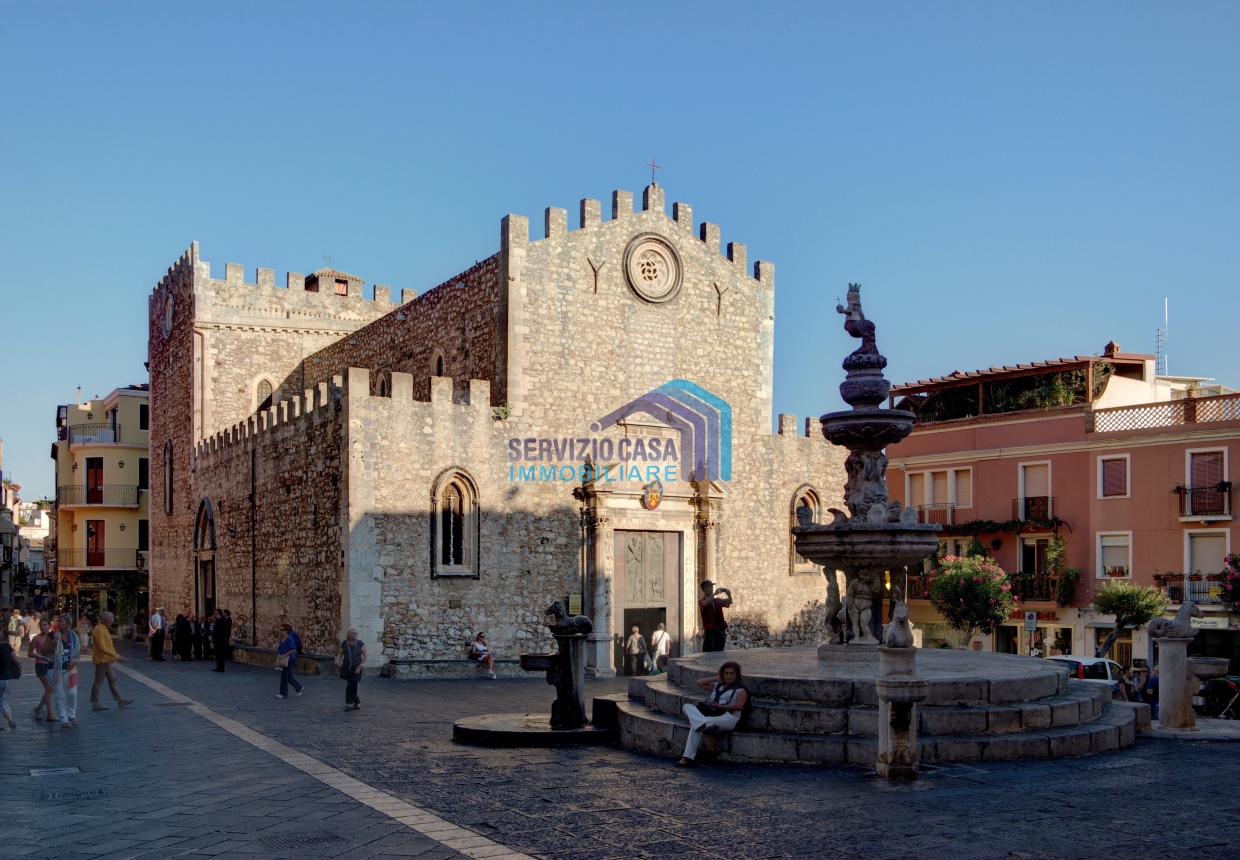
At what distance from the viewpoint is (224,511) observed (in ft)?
103

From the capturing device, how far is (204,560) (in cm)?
3328

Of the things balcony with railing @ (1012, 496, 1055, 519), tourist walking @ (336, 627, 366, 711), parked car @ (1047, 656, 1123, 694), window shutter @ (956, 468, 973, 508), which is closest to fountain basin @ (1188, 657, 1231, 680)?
parked car @ (1047, 656, 1123, 694)

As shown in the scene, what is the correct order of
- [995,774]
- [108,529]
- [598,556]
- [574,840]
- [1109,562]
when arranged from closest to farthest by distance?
[574,840] → [995,774] → [598,556] → [1109,562] → [108,529]

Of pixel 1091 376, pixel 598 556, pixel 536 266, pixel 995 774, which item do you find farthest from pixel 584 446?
pixel 1091 376

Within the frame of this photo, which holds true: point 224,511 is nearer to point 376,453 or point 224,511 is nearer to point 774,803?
point 376,453

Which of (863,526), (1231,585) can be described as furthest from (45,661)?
(1231,585)

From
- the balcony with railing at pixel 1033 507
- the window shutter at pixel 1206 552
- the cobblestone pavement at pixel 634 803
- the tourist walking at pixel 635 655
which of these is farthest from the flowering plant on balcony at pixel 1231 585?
the cobblestone pavement at pixel 634 803

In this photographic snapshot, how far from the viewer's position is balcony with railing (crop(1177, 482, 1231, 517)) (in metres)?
31.5

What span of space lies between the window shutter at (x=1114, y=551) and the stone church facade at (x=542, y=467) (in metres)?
10.3

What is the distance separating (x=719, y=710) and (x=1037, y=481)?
28767mm

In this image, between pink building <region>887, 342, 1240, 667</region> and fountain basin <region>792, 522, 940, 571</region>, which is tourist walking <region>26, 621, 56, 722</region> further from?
pink building <region>887, 342, 1240, 667</region>

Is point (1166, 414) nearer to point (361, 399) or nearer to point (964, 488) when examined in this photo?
point (964, 488)

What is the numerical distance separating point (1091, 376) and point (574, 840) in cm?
3302

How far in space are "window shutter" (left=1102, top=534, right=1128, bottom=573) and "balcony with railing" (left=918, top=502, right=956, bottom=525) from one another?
5.44m
